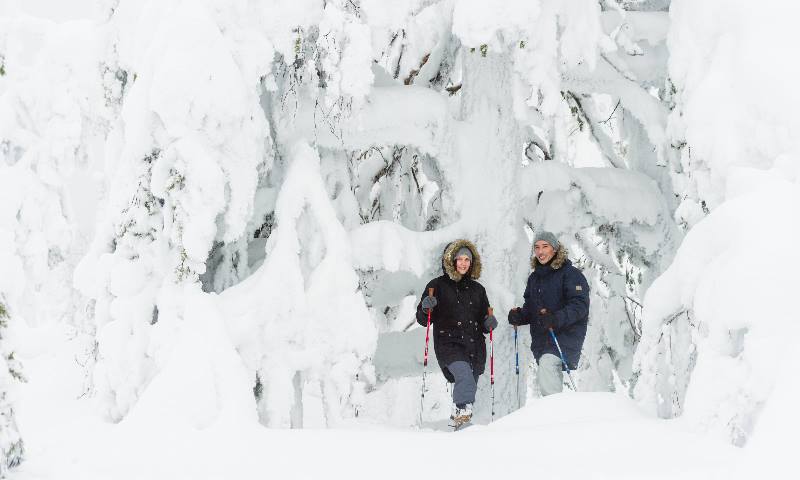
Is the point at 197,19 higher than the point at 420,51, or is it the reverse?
the point at 420,51

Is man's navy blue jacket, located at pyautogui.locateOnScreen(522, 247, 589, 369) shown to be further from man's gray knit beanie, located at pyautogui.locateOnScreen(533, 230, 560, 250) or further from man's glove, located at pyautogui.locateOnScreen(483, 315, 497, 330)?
man's glove, located at pyautogui.locateOnScreen(483, 315, 497, 330)

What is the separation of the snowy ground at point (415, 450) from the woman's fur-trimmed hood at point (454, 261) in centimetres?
178

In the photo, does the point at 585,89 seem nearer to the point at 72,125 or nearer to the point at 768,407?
the point at 768,407

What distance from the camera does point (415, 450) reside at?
15.3 feet

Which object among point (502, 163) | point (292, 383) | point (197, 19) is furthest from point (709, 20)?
point (292, 383)

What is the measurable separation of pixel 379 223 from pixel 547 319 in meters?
1.75

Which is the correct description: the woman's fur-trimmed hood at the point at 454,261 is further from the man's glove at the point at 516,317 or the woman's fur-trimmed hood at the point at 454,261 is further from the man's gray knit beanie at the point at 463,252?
the man's glove at the point at 516,317

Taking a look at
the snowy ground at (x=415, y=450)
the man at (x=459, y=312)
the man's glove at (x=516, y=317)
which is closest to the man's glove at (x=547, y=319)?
the man's glove at (x=516, y=317)

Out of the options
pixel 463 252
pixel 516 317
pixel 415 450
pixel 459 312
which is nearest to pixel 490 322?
pixel 459 312

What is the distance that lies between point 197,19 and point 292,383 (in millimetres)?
2904

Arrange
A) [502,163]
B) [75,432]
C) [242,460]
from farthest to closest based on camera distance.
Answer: [502,163], [75,432], [242,460]

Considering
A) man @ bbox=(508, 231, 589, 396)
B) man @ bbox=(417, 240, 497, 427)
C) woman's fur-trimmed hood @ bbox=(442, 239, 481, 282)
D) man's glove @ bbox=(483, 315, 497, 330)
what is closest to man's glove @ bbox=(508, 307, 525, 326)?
man @ bbox=(508, 231, 589, 396)

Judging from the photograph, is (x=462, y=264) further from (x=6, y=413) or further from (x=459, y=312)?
(x=6, y=413)

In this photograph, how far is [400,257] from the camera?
23.3ft
